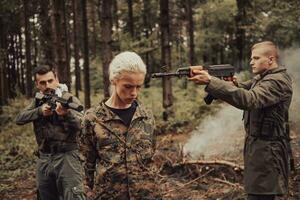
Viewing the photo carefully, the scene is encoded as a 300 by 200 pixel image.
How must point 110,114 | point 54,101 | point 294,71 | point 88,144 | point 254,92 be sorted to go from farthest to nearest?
point 294,71 → point 54,101 → point 254,92 → point 88,144 → point 110,114

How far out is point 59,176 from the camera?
5.80 metres

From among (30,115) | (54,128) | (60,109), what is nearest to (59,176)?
(54,128)

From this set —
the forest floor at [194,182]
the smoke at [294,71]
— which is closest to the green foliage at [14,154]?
the forest floor at [194,182]

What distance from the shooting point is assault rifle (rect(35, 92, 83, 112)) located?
15.7ft

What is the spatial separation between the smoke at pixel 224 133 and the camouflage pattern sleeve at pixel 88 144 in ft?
21.9

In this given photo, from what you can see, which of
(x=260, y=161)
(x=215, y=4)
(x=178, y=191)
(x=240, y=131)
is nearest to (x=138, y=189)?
(x=260, y=161)

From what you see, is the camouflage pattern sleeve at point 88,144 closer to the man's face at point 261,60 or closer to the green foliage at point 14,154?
the man's face at point 261,60

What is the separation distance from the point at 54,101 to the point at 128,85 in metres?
2.21

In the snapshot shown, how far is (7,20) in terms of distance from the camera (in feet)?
96.1

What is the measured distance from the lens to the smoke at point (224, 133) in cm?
1180

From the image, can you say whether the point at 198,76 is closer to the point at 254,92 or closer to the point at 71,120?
the point at 254,92

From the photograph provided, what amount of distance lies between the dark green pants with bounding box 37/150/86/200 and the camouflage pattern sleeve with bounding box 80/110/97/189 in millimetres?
2016

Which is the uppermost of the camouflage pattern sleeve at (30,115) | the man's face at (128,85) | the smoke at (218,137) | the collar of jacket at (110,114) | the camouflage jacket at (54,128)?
the man's face at (128,85)

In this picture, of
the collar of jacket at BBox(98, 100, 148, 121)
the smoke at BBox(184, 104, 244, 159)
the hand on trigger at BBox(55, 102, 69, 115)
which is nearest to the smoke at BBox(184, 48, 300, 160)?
the smoke at BBox(184, 104, 244, 159)
